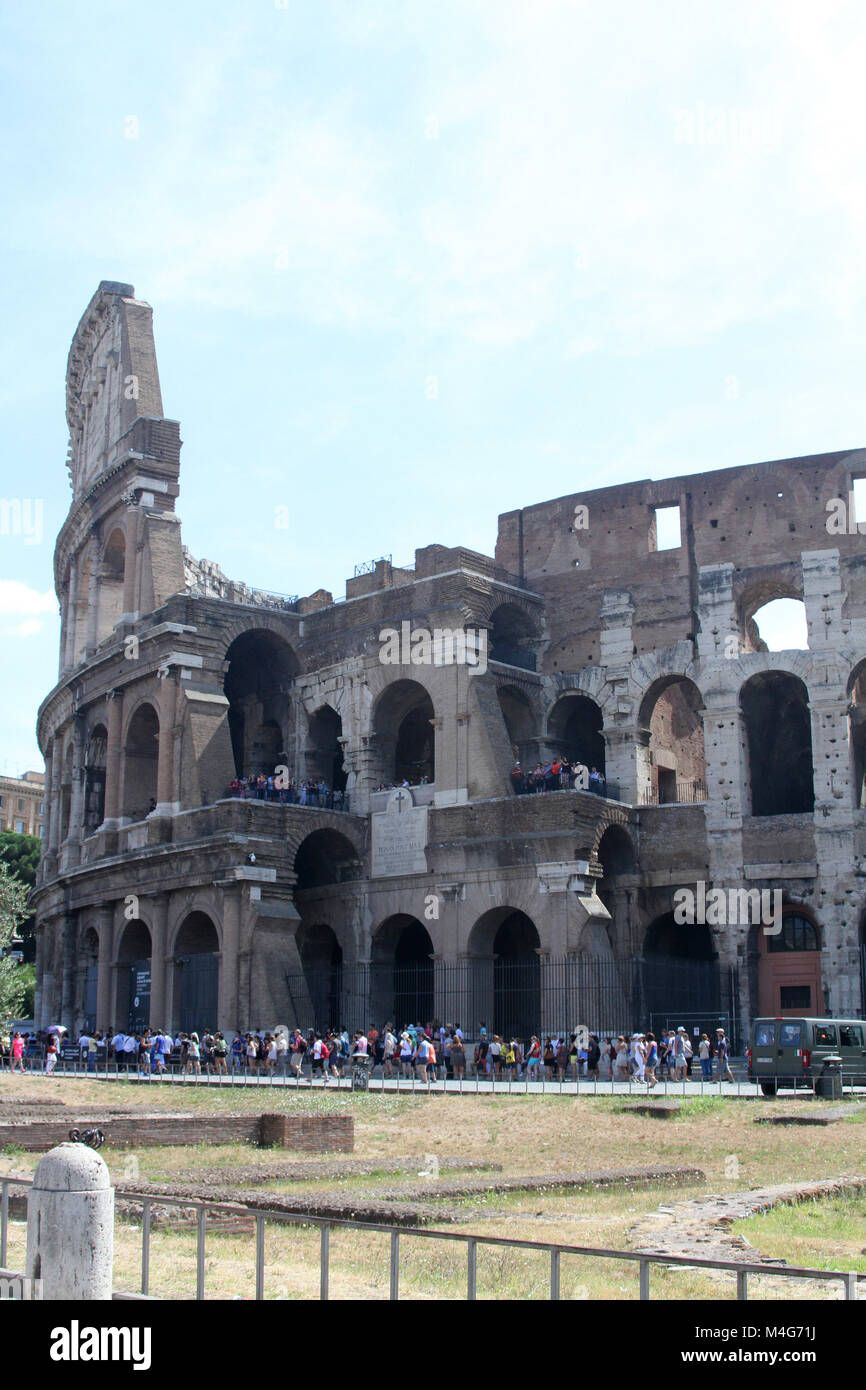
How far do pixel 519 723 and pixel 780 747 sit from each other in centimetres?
621

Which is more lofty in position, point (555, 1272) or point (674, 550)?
point (674, 550)

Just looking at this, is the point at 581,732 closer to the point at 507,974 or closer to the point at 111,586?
the point at 507,974

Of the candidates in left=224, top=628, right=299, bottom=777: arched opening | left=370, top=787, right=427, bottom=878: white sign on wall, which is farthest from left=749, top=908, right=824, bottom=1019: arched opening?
left=224, top=628, right=299, bottom=777: arched opening

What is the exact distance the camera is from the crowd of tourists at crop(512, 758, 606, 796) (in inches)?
1303

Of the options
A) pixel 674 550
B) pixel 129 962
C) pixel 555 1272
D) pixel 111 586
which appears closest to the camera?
pixel 555 1272

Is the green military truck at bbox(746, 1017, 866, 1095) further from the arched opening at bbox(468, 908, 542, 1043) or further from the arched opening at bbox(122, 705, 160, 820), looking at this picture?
the arched opening at bbox(122, 705, 160, 820)

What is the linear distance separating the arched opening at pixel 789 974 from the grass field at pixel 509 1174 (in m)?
10.1

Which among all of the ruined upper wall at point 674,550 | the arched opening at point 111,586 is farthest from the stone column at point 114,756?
the ruined upper wall at point 674,550

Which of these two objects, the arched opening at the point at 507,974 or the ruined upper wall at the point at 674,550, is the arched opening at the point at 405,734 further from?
the arched opening at the point at 507,974

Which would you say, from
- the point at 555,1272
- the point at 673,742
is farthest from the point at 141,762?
the point at 555,1272

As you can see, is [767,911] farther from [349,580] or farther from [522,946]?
[349,580]

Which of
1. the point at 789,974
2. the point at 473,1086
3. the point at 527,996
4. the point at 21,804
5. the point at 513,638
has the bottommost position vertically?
the point at 473,1086

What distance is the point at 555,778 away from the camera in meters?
33.2

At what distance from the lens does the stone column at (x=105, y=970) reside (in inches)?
1490
